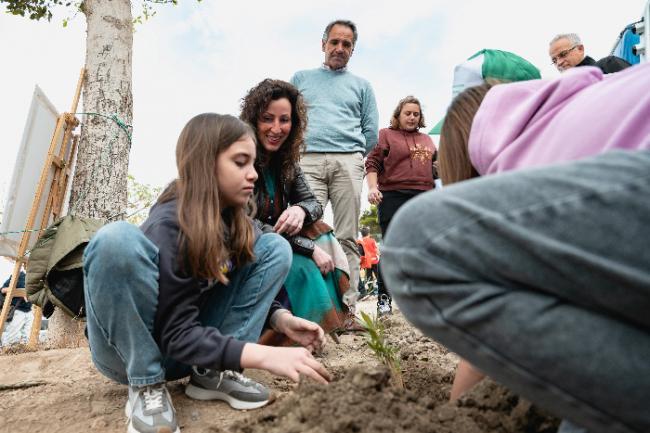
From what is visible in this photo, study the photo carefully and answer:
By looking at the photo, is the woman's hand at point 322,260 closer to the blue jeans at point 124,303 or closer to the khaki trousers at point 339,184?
the khaki trousers at point 339,184

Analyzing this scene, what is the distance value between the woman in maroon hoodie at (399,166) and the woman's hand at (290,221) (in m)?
1.66

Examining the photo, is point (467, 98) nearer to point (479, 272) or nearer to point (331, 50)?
point (479, 272)

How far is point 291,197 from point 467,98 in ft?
6.35

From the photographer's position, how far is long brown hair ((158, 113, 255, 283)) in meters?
1.84

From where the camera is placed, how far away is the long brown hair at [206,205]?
6.03 feet

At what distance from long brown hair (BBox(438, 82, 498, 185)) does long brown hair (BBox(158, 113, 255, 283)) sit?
0.88 meters

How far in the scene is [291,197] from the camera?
129 inches

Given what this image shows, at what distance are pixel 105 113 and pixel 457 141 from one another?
151 inches

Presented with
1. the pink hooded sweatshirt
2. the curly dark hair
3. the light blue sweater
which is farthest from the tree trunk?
the pink hooded sweatshirt

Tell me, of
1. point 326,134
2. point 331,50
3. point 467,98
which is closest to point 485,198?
point 467,98

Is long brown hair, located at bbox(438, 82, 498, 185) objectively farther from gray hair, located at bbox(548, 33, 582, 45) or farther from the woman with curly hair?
gray hair, located at bbox(548, 33, 582, 45)

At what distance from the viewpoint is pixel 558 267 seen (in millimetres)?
851

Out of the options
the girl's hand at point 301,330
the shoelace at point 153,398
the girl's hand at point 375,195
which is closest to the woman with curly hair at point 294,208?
the girl's hand at point 301,330

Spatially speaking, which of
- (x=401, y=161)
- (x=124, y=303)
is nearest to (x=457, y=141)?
(x=124, y=303)
